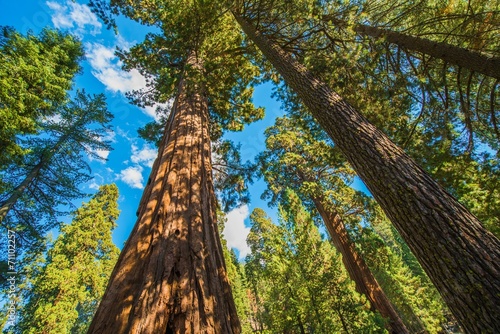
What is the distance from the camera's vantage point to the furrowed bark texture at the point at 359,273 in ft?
20.7

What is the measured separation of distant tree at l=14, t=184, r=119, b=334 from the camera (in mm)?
12039

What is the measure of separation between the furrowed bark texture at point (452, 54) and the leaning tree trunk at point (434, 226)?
2.82 m

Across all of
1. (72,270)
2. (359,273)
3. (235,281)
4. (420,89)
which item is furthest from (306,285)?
(235,281)

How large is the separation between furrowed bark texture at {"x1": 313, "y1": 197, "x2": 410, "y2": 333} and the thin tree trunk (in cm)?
564

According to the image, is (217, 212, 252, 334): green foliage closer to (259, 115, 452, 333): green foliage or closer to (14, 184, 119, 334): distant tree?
(259, 115, 452, 333): green foliage

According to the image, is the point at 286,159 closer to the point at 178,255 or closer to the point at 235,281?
the point at 178,255

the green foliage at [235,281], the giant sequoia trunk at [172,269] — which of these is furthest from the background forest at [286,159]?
the green foliage at [235,281]

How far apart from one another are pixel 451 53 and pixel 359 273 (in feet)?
21.4

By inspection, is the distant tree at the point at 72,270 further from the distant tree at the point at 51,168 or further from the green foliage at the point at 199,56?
the green foliage at the point at 199,56

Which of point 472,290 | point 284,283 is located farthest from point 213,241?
point 284,283

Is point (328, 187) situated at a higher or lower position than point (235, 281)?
lower

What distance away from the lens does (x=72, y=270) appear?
13.6 metres

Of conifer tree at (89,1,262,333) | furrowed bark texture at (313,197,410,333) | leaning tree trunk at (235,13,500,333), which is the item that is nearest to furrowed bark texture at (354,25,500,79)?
leaning tree trunk at (235,13,500,333)

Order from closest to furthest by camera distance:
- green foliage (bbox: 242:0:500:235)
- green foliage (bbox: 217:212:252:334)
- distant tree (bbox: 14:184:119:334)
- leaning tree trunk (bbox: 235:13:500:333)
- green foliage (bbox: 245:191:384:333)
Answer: leaning tree trunk (bbox: 235:13:500:333)
green foliage (bbox: 242:0:500:235)
green foliage (bbox: 245:191:384:333)
distant tree (bbox: 14:184:119:334)
green foliage (bbox: 217:212:252:334)
